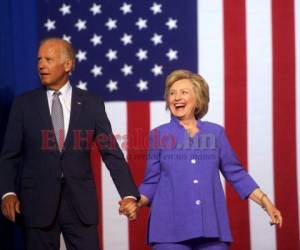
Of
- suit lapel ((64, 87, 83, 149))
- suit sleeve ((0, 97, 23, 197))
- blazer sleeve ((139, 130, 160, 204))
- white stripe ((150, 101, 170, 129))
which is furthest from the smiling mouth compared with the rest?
white stripe ((150, 101, 170, 129))

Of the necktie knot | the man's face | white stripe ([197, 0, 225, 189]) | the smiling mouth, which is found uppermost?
white stripe ([197, 0, 225, 189])

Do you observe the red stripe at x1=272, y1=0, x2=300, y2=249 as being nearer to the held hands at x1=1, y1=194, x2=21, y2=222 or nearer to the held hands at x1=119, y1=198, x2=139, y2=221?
the held hands at x1=119, y1=198, x2=139, y2=221

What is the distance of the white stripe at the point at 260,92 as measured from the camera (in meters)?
3.38

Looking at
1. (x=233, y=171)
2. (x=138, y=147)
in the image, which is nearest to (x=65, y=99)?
(x=233, y=171)

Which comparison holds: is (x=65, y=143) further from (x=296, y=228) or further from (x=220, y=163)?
(x=296, y=228)

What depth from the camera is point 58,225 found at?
2604 millimetres

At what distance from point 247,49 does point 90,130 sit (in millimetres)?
1140

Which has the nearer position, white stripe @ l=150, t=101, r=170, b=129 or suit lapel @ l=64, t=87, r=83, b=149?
suit lapel @ l=64, t=87, r=83, b=149

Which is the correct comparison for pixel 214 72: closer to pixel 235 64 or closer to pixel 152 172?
pixel 235 64

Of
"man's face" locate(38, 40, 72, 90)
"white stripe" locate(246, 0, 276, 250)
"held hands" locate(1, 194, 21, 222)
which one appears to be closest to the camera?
"held hands" locate(1, 194, 21, 222)

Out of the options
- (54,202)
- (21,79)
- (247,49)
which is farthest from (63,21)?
(54,202)

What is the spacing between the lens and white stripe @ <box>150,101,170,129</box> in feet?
11.3

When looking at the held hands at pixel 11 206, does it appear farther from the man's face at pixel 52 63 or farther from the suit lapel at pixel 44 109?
the man's face at pixel 52 63

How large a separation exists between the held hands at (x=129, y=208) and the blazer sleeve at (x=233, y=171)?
40 centimetres
